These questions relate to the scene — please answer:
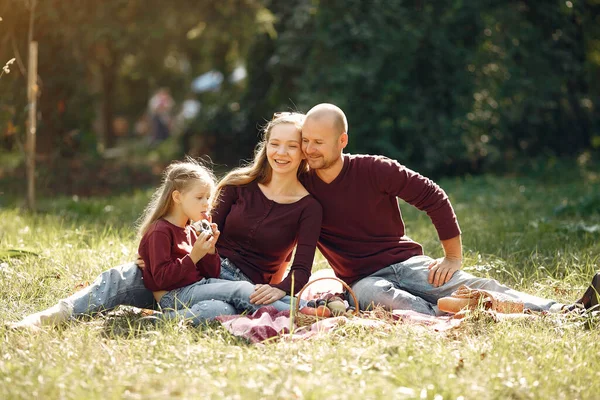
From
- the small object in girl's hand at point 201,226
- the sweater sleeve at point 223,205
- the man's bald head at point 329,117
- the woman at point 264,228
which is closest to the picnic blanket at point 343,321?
the woman at point 264,228

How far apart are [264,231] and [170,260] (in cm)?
60

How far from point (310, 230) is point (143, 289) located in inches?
40.4

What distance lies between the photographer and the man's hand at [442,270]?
4535 millimetres

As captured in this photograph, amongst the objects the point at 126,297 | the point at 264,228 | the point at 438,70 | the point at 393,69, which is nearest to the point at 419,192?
the point at 264,228

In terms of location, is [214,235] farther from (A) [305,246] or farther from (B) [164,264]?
(A) [305,246]

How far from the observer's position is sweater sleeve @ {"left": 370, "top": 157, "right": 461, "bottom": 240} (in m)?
4.58

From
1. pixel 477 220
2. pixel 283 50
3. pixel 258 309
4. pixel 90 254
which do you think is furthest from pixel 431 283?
pixel 283 50

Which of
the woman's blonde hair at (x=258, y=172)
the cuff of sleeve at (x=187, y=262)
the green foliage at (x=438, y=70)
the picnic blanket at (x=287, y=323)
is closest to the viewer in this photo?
the picnic blanket at (x=287, y=323)

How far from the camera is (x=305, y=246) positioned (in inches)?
177

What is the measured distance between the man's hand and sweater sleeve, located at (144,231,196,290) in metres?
1.41

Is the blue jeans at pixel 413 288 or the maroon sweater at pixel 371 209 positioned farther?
the maroon sweater at pixel 371 209

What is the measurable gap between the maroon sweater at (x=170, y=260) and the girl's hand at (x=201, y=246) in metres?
0.04

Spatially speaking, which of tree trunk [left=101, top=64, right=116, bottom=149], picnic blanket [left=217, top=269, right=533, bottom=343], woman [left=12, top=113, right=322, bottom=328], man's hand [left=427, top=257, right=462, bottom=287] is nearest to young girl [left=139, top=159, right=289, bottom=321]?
woman [left=12, top=113, right=322, bottom=328]

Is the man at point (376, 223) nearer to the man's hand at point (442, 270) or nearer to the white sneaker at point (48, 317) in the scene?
the man's hand at point (442, 270)
